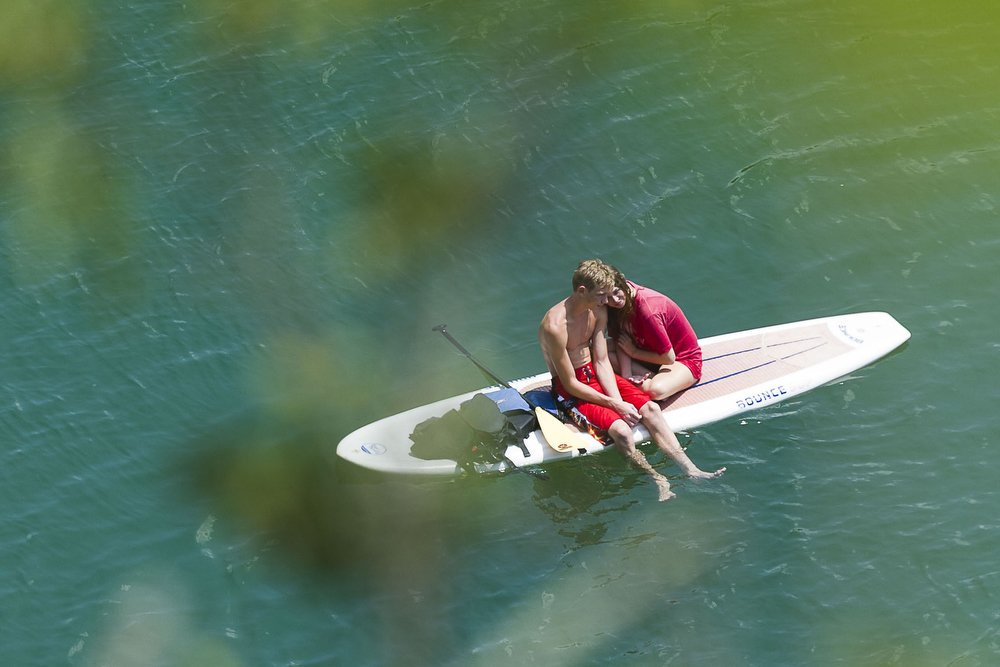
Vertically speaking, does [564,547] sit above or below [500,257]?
below

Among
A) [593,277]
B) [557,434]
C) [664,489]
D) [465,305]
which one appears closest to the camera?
[593,277]

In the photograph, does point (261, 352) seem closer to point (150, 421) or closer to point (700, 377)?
point (150, 421)

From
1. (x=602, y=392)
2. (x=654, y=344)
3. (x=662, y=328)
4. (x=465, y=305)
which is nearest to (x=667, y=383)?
(x=654, y=344)

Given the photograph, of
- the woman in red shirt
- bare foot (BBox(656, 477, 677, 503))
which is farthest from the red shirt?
bare foot (BBox(656, 477, 677, 503))

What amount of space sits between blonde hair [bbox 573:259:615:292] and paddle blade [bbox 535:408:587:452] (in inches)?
52.6

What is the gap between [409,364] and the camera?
12406mm

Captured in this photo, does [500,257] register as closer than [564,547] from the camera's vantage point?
No

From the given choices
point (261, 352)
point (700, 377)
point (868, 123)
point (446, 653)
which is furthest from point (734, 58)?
point (446, 653)

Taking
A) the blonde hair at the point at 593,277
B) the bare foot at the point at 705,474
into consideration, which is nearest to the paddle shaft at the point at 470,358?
the blonde hair at the point at 593,277

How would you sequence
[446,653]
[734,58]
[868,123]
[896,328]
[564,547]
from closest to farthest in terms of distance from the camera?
1. [446,653]
2. [564,547]
3. [896,328]
4. [868,123]
5. [734,58]

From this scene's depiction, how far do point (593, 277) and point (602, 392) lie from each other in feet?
4.17

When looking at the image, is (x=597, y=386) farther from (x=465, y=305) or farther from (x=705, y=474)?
(x=465, y=305)

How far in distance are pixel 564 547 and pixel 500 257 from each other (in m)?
4.07

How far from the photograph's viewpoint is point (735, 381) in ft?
38.9
